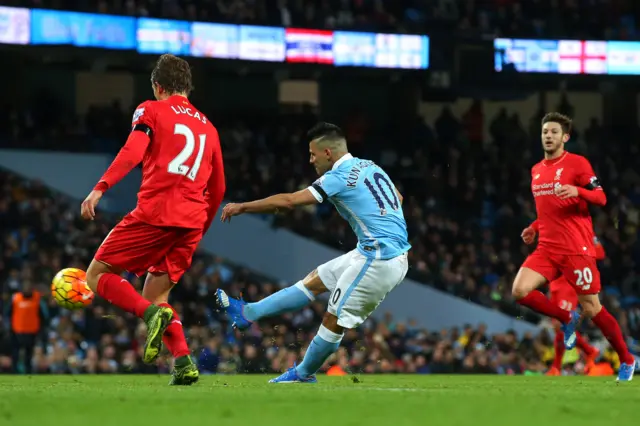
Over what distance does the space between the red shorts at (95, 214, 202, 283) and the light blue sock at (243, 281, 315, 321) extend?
980 millimetres

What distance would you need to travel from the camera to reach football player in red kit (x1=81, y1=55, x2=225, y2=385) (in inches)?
308

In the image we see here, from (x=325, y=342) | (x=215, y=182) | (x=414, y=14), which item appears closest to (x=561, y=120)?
(x=325, y=342)

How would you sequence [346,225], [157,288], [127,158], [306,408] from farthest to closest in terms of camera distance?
[346,225]
[157,288]
[127,158]
[306,408]

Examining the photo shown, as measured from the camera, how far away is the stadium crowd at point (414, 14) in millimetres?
24172

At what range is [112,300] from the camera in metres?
7.90

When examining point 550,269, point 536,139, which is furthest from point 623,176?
point 550,269

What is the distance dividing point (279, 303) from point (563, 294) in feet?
12.6

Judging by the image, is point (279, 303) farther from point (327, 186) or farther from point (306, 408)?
point (306, 408)

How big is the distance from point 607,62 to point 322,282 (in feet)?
65.7

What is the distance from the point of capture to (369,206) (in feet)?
29.0

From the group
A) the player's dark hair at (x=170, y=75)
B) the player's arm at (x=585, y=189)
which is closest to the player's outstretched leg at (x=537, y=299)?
the player's arm at (x=585, y=189)

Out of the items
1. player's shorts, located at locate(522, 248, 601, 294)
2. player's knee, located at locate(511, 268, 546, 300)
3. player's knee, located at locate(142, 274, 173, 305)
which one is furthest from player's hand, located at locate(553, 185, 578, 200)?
player's knee, located at locate(142, 274, 173, 305)

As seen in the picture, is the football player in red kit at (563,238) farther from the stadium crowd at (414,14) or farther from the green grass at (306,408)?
the stadium crowd at (414,14)

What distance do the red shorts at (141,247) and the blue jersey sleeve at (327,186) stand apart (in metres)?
0.99
